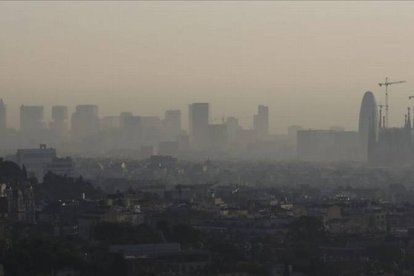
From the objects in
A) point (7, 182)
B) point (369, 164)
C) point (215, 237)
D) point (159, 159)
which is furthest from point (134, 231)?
point (369, 164)

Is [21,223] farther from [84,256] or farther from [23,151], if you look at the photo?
[23,151]

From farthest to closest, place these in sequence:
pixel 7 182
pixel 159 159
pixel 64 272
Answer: pixel 159 159
pixel 7 182
pixel 64 272

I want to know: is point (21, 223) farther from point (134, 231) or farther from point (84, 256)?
point (84, 256)

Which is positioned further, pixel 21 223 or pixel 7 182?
pixel 7 182

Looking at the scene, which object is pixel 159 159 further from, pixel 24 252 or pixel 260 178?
pixel 24 252

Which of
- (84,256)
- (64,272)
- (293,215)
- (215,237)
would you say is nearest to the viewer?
(64,272)

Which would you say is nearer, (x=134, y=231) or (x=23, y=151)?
(x=134, y=231)

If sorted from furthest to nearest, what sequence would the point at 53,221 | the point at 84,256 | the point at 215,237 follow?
the point at 53,221 < the point at 215,237 < the point at 84,256

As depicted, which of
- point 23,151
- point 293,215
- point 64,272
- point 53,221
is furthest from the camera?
point 23,151

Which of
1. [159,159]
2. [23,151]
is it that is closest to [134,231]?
[23,151]
